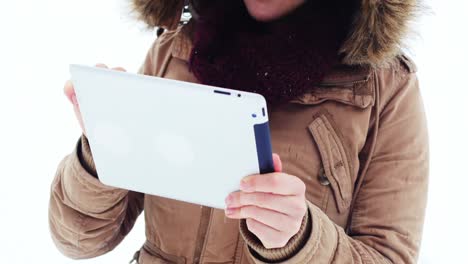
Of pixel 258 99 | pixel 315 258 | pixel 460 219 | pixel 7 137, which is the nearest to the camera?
pixel 258 99

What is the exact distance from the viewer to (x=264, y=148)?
0.53 meters

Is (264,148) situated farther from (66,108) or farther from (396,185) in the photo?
(66,108)

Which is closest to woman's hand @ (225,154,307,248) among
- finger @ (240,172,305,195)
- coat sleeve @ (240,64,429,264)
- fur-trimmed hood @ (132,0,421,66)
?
finger @ (240,172,305,195)

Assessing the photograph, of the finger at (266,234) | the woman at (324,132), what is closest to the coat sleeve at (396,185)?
the woman at (324,132)

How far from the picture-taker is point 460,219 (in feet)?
5.53

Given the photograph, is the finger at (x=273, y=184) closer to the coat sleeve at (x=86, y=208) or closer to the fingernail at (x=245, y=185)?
the fingernail at (x=245, y=185)

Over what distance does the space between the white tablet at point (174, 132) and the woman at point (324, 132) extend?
0.08m

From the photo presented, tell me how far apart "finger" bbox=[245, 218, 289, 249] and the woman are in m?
0.09

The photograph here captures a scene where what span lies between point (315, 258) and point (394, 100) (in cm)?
27

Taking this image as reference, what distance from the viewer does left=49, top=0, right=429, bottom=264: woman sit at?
72 cm

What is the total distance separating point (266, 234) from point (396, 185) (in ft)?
0.81

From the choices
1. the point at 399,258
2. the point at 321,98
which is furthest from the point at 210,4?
the point at 399,258

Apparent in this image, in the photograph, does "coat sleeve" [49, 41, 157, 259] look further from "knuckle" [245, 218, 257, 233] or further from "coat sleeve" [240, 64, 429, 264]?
"coat sleeve" [240, 64, 429, 264]

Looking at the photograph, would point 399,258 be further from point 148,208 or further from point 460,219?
point 460,219
